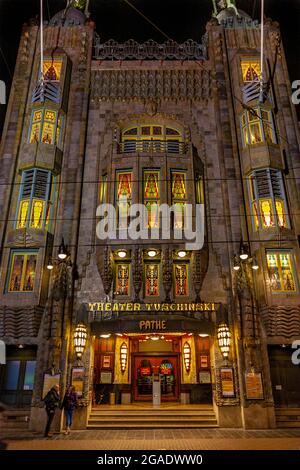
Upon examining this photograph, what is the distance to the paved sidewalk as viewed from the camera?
12602 millimetres

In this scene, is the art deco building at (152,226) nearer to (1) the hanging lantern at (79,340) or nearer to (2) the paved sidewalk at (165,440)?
(1) the hanging lantern at (79,340)

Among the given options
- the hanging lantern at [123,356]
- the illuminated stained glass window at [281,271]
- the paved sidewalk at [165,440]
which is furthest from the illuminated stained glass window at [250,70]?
the paved sidewalk at [165,440]

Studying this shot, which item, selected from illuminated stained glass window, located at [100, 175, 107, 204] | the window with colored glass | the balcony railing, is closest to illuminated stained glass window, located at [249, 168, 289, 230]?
the balcony railing

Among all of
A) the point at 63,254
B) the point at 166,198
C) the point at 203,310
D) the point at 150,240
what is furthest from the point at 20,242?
the point at 203,310

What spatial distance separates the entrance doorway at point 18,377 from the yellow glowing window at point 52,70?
18.5m

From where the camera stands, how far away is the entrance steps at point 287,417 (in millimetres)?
17391

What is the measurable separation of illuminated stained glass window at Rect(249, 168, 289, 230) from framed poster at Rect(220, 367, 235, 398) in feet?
27.0

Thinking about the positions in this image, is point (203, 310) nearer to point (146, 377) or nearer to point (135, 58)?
point (146, 377)

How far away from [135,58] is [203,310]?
19471mm

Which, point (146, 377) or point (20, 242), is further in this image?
point (146, 377)

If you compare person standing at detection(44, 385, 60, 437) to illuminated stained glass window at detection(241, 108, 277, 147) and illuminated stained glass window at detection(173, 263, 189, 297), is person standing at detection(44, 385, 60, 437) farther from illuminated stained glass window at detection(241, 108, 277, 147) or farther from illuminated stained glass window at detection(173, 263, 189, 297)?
illuminated stained glass window at detection(241, 108, 277, 147)

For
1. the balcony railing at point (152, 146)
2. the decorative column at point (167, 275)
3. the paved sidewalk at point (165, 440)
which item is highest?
the balcony railing at point (152, 146)

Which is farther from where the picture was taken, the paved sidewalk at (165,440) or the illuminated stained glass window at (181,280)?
the illuminated stained glass window at (181,280)
